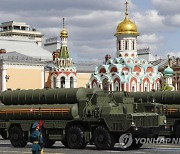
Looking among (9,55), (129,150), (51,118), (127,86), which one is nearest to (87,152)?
(129,150)

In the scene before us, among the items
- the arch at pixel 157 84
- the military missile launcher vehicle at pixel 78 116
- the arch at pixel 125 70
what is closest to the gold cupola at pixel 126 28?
the arch at pixel 125 70

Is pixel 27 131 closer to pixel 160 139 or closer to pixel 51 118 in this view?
pixel 51 118

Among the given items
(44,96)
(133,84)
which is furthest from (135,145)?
(133,84)

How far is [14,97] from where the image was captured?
2594 centimetres

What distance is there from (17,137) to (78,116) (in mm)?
3113

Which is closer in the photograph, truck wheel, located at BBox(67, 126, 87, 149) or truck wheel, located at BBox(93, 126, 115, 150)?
truck wheel, located at BBox(93, 126, 115, 150)

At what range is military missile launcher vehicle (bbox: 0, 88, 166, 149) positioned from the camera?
23.0m

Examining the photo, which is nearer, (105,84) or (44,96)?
(44,96)

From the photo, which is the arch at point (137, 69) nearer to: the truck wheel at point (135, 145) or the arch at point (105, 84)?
the arch at point (105, 84)

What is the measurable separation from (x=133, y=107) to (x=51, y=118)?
11.3 feet

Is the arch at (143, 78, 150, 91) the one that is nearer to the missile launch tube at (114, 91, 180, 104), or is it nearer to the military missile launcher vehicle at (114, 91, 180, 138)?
the missile launch tube at (114, 91, 180, 104)

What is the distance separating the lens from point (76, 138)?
23.7m

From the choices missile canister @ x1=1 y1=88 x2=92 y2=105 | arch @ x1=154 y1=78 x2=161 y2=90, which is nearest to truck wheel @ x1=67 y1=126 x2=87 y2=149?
missile canister @ x1=1 y1=88 x2=92 y2=105

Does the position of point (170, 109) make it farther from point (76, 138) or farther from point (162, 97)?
point (76, 138)
